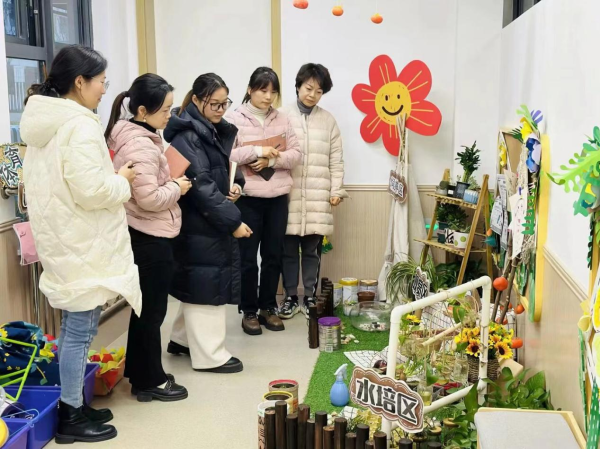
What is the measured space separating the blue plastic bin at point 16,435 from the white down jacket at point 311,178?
234cm

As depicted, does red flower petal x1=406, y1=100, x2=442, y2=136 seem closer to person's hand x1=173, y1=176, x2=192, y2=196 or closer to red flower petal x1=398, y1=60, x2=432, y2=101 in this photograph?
red flower petal x1=398, y1=60, x2=432, y2=101

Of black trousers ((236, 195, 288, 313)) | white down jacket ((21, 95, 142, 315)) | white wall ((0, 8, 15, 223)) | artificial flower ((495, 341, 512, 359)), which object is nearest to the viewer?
white down jacket ((21, 95, 142, 315))

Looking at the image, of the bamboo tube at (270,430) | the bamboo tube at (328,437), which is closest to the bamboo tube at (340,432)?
the bamboo tube at (328,437)

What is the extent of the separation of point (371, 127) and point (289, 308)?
4.60 ft

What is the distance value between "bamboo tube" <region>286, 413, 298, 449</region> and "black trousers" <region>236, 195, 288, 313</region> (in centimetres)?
199

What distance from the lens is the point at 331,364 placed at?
13.3 feet

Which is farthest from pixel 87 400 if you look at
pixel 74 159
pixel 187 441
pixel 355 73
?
pixel 355 73

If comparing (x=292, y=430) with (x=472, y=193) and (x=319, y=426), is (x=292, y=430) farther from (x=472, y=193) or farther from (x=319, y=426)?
(x=472, y=193)

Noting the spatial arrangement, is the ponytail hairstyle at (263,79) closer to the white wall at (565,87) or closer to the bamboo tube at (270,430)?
the white wall at (565,87)

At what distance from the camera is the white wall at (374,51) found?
17.3 feet

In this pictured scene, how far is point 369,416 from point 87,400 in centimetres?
134

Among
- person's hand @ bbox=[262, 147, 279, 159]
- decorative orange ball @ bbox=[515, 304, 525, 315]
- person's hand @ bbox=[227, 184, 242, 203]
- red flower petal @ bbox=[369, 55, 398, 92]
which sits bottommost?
decorative orange ball @ bbox=[515, 304, 525, 315]

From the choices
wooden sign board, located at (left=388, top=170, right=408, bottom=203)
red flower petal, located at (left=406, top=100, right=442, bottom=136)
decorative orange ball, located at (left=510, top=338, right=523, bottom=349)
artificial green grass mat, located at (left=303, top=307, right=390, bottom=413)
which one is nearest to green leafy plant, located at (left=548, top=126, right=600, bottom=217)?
decorative orange ball, located at (left=510, top=338, right=523, bottom=349)

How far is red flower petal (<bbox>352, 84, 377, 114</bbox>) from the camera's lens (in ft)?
17.4
